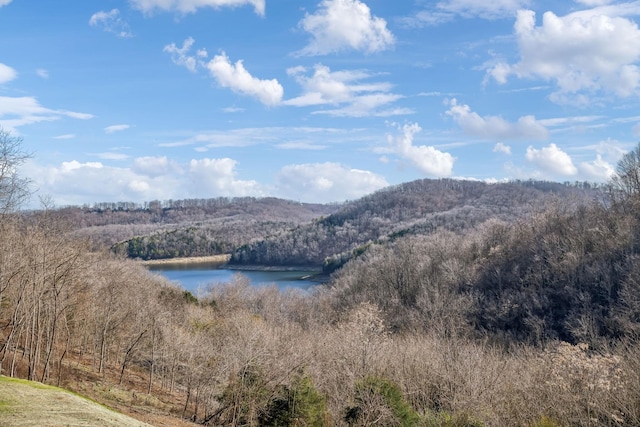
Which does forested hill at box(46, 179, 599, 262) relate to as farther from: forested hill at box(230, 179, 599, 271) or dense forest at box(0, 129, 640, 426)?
dense forest at box(0, 129, 640, 426)

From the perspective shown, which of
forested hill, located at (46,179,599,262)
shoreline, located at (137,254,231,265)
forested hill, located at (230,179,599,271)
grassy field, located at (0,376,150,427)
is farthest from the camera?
shoreline, located at (137,254,231,265)

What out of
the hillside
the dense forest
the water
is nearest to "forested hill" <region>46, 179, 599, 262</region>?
the water

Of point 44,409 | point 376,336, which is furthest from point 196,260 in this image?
point 44,409

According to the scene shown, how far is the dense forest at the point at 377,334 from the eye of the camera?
19156mm

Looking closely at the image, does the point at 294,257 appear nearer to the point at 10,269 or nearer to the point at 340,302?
the point at 340,302

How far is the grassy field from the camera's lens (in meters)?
12.5

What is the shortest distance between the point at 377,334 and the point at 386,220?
123 meters

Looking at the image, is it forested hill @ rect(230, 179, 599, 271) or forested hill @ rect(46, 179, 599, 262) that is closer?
forested hill @ rect(230, 179, 599, 271)

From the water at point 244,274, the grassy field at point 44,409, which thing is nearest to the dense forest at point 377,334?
the grassy field at point 44,409

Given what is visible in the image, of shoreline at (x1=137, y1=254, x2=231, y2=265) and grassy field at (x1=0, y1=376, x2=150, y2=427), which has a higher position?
grassy field at (x1=0, y1=376, x2=150, y2=427)

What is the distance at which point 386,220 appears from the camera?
151375mm

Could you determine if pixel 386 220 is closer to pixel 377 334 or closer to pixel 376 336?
pixel 377 334

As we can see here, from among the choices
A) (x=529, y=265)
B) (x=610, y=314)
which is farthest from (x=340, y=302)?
(x=610, y=314)

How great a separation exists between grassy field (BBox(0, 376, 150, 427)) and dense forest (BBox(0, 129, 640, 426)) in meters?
6.43
